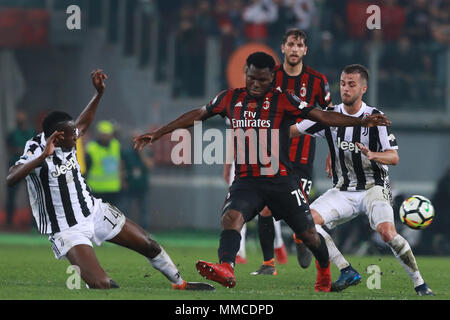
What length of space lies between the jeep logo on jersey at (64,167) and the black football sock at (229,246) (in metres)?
1.53

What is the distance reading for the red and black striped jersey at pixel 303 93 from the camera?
10805 mm

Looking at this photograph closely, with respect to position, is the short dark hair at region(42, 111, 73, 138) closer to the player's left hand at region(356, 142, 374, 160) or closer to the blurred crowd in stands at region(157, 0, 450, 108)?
the player's left hand at region(356, 142, 374, 160)

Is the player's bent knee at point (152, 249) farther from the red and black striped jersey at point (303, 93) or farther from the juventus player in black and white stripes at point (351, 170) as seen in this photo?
the red and black striped jersey at point (303, 93)

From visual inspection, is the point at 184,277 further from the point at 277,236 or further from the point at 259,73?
the point at 259,73

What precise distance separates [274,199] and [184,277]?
2.15 m

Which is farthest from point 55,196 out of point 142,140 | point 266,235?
point 266,235

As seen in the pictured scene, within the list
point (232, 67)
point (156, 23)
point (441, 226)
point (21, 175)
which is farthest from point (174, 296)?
point (156, 23)

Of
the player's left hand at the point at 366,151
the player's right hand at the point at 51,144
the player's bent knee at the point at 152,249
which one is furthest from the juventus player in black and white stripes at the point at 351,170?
the player's right hand at the point at 51,144

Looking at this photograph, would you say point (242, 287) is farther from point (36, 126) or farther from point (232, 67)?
point (36, 126)

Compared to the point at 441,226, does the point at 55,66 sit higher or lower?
higher

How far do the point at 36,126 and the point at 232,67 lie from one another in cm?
472

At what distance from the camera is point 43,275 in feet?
34.8
